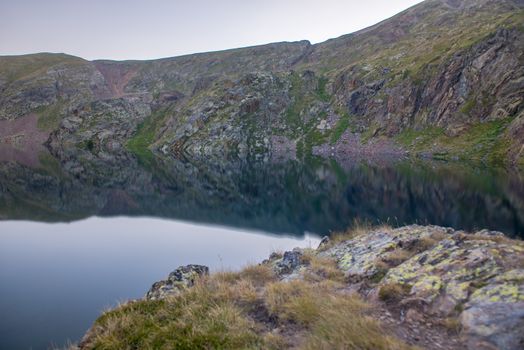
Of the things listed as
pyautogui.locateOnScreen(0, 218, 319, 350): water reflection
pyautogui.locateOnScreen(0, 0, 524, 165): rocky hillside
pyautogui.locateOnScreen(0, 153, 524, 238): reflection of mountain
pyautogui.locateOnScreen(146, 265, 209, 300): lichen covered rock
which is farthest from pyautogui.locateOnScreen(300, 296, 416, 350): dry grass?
pyautogui.locateOnScreen(0, 0, 524, 165): rocky hillside

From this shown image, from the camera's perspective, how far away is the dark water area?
22766 mm

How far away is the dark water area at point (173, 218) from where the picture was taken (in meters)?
22.8

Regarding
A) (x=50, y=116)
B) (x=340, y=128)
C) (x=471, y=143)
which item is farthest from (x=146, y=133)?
(x=471, y=143)

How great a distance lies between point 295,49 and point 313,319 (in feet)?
657

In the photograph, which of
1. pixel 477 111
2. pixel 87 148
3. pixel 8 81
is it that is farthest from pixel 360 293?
pixel 8 81

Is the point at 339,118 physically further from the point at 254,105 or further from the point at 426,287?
the point at 426,287

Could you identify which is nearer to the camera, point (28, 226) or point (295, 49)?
point (28, 226)

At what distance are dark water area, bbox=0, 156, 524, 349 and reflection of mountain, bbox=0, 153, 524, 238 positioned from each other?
185mm

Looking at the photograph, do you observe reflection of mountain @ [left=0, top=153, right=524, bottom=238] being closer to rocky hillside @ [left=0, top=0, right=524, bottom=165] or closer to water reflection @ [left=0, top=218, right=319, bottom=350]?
water reflection @ [left=0, top=218, right=319, bottom=350]

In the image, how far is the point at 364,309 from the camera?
11.3 m

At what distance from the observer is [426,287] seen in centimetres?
1195

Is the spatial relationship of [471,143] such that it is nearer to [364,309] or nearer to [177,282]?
[177,282]

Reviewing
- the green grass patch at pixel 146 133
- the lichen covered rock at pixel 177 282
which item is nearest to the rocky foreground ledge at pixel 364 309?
the lichen covered rock at pixel 177 282

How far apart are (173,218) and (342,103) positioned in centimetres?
8849
